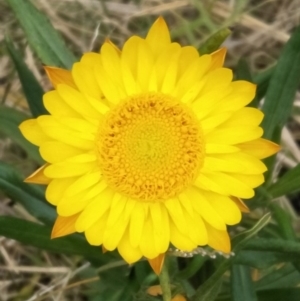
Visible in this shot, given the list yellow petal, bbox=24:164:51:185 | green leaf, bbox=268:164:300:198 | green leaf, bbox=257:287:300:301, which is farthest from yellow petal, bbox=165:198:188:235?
green leaf, bbox=257:287:300:301

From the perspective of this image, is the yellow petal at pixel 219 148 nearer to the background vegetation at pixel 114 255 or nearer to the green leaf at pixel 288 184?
the background vegetation at pixel 114 255

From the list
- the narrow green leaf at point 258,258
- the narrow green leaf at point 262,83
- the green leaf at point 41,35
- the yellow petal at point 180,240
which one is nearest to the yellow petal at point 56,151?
the yellow petal at point 180,240

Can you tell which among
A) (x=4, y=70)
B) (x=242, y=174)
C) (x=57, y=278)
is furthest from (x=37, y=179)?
(x=4, y=70)

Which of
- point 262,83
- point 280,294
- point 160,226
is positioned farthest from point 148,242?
point 262,83

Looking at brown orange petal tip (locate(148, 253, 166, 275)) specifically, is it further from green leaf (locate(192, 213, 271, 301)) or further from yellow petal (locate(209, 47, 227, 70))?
yellow petal (locate(209, 47, 227, 70))

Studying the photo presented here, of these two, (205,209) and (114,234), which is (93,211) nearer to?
(114,234)
